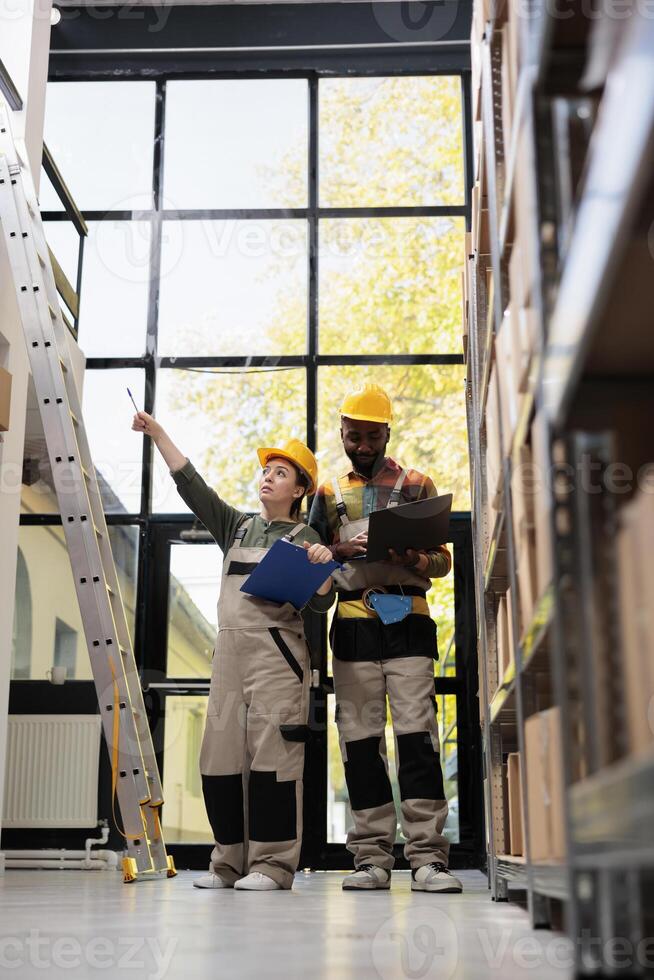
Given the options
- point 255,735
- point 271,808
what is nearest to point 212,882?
point 271,808

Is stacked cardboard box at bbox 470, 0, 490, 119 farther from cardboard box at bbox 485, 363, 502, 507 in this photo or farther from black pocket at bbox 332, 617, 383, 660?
black pocket at bbox 332, 617, 383, 660

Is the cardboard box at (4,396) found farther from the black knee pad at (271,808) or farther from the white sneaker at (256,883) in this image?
the white sneaker at (256,883)

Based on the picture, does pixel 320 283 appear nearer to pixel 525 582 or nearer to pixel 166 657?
pixel 166 657

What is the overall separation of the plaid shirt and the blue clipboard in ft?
1.05

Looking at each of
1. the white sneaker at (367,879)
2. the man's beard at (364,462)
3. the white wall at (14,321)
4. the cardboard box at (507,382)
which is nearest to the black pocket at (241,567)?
the man's beard at (364,462)

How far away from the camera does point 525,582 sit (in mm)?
2111

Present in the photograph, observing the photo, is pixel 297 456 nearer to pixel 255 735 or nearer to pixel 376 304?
pixel 255 735

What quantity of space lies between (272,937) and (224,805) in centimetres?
157

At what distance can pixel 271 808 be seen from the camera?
3395 mm

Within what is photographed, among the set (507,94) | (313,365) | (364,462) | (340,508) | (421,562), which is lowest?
(421,562)

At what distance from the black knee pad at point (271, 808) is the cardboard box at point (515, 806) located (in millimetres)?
783

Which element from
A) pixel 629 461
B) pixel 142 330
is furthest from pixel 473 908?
pixel 142 330

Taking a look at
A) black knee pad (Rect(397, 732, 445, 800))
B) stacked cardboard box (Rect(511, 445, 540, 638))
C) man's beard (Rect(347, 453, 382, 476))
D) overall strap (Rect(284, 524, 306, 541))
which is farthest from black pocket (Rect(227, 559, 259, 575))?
stacked cardboard box (Rect(511, 445, 540, 638))

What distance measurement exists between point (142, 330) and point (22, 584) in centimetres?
165
